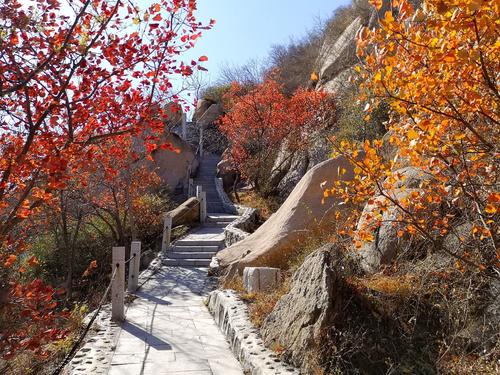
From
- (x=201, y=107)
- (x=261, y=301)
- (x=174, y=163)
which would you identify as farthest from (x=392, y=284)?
(x=201, y=107)

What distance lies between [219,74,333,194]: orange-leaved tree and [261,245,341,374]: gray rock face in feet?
50.7

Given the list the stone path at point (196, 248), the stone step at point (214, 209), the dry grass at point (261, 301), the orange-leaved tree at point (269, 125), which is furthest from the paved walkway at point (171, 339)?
the stone step at point (214, 209)

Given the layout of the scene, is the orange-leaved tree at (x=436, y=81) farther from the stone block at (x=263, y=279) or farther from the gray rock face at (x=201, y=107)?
the gray rock face at (x=201, y=107)

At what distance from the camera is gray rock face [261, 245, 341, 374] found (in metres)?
4.64

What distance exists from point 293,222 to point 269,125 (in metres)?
12.9

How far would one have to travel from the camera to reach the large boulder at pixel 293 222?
29.9 ft

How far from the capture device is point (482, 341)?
459 centimetres

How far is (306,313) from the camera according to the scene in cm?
491

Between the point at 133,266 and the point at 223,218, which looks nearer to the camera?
the point at 133,266

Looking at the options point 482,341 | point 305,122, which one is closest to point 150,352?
point 482,341

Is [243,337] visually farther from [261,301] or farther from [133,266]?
[133,266]

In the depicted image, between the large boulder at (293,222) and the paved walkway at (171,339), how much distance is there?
1.29 metres

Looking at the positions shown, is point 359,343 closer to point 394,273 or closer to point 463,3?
point 394,273


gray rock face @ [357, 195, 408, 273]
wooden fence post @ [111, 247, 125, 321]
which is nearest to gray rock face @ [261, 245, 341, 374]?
gray rock face @ [357, 195, 408, 273]
